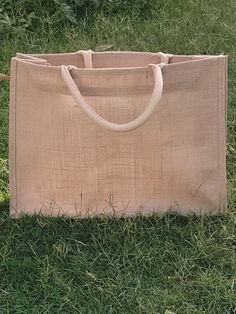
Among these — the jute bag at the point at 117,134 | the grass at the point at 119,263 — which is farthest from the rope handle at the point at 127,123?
the grass at the point at 119,263

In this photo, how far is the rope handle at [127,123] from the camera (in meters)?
→ 2.14

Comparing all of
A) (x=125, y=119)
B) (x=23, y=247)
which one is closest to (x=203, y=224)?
(x=125, y=119)

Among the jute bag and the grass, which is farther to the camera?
the jute bag

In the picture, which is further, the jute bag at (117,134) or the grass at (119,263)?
the jute bag at (117,134)

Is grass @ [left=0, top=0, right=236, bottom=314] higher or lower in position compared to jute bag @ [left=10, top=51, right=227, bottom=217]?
lower

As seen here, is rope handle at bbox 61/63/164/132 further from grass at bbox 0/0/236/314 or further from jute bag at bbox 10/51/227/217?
grass at bbox 0/0/236/314

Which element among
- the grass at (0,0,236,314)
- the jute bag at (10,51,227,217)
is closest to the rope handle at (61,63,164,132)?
the jute bag at (10,51,227,217)

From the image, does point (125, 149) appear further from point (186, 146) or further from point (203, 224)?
point (203, 224)

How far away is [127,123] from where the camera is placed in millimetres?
2178

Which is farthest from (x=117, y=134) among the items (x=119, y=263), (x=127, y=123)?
(x=119, y=263)

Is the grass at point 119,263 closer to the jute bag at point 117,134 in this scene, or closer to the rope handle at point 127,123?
the jute bag at point 117,134

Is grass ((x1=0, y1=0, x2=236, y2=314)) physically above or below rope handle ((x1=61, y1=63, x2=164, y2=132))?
below

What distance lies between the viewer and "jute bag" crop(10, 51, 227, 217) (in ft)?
7.30

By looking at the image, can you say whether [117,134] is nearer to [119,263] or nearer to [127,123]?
[127,123]
